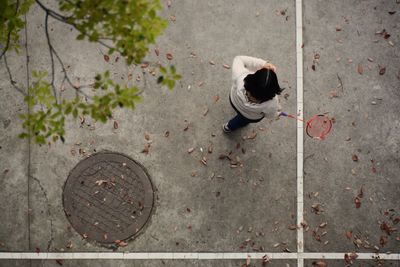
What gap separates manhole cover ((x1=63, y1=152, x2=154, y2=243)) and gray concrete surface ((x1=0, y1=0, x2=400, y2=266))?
153mm

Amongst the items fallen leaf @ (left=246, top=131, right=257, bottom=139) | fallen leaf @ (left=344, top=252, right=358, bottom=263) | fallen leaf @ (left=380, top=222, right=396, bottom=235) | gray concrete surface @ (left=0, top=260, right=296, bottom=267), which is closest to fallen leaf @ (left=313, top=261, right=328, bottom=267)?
fallen leaf @ (left=344, top=252, right=358, bottom=263)

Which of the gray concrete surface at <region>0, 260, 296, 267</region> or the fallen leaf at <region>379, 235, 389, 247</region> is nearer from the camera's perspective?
the gray concrete surface at <region>0, 260, 296, 267</region>

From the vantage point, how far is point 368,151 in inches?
278

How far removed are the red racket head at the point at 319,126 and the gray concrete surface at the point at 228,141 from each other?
0.37 ft

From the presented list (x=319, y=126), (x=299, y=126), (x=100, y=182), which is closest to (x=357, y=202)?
(x=319, y=126)

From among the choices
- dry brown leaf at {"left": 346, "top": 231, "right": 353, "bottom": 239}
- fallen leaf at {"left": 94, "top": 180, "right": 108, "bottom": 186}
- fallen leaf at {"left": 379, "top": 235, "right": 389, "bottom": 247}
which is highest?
fallen leaf at {"left": 94, "top": 180, "right": 108, "bottom": 186}

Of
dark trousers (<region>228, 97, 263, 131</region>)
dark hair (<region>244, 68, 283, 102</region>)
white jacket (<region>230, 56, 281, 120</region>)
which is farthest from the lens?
dark trousers (<region>228, 97, 263, 131</region>)

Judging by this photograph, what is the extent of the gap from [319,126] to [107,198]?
376 centimetres

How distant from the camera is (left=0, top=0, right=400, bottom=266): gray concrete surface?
6.79m

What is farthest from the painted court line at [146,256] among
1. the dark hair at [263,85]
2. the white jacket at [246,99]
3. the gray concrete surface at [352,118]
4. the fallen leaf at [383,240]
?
the dark hair at [263,85]

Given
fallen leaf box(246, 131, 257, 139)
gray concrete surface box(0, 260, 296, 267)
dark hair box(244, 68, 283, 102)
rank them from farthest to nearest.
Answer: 1. fallen leaf box(246, 131, 257, 139)
2. gray concrete surface box(0, 260, 296, 267)
3. dark hair box(244, 68, 283, 102)

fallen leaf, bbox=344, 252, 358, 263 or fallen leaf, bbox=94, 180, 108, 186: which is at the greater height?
fallen leaf, bbox=94, 180, 108, 186

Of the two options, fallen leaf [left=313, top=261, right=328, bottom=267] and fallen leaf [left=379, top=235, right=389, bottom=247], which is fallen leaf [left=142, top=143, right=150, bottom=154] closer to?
fallen leaf [left=313, top=261, right=328, bottom=267]

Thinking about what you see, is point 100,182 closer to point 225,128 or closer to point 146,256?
point 146,256
